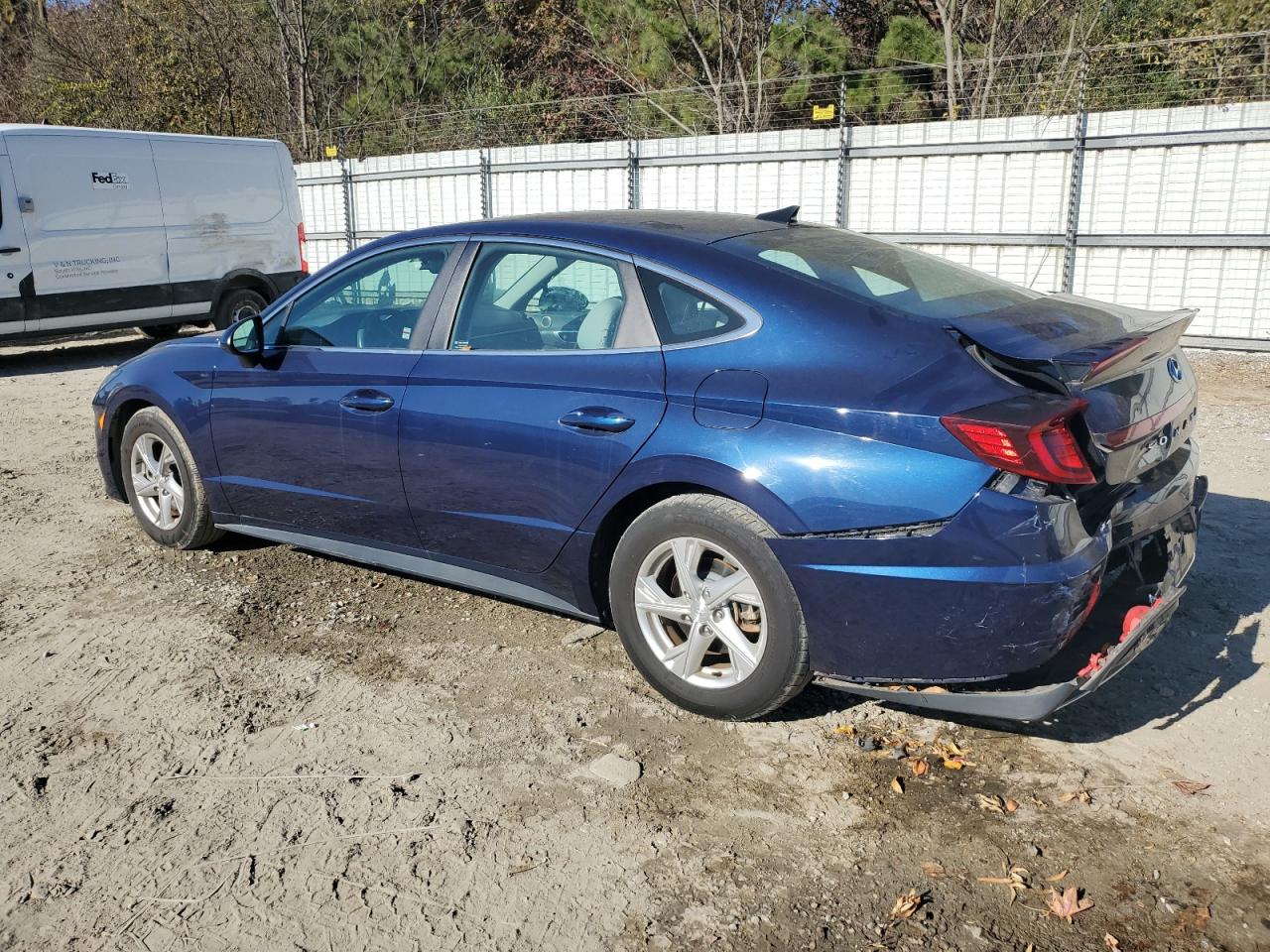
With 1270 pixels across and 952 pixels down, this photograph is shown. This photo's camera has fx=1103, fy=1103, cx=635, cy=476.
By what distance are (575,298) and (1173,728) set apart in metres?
2.43

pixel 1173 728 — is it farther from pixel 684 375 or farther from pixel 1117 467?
pixel 684 375

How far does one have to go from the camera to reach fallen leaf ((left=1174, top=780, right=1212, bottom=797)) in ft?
10.2

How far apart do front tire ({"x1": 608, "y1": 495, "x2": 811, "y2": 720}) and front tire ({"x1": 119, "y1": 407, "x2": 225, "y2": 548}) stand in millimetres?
2457

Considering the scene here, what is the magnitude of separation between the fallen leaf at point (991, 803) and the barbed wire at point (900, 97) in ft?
35.0

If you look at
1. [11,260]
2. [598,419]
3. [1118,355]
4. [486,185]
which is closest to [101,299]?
[11,260]

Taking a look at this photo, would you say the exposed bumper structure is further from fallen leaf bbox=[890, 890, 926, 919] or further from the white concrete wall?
the white concrete wall

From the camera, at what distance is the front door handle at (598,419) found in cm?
351

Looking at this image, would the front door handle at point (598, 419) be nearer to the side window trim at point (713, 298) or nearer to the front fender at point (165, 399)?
the side window trim at point (713, 298)

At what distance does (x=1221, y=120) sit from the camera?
35.8 feet

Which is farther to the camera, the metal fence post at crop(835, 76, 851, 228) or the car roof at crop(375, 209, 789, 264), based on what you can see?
the metal fence post at crop(835, 76, 851, 228)

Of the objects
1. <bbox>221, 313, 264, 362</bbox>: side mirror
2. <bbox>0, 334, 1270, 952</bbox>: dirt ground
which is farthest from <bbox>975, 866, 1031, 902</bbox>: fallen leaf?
<bbox>221, 313, 264, 362</bbox>: side mirror

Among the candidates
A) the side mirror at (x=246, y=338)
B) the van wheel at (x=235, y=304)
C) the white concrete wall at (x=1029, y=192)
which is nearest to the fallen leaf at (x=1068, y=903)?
the side mirror at (x=246, y=338)

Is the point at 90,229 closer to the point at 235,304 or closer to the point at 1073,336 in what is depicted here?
the point at 235,304

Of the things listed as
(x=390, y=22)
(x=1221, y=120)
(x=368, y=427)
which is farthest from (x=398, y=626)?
(x=390, y=22)
